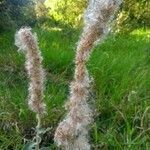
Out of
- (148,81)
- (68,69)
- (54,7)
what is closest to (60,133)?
(148,81)

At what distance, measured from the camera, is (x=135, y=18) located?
33.2 feet

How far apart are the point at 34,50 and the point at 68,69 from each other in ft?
10.2

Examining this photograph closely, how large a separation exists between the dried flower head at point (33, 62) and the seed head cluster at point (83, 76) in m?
0.20

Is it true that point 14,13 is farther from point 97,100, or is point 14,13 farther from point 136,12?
point 97,100

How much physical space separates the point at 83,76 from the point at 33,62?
257 millimetres

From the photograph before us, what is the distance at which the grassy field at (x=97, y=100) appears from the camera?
2.87 metres

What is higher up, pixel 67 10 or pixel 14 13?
pixel 14 13

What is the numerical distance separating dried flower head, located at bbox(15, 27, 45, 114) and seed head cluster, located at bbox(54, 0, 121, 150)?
20 centimetres

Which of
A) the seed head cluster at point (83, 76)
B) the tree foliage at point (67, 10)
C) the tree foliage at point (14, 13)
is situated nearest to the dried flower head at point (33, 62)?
the seed head cluster at point (83, 76)

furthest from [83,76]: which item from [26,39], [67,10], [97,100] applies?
[67,10]

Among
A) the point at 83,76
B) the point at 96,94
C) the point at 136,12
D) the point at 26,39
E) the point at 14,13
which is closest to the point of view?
the point at 83,76

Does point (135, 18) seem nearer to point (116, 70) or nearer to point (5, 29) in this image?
point (5, 29)

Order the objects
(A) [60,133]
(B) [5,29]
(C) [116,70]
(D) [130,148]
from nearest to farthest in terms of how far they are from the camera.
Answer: (A) [60,133]
(D) [130,148]
(C) [116,70]
(B) [5,29]

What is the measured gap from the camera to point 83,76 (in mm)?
1278
